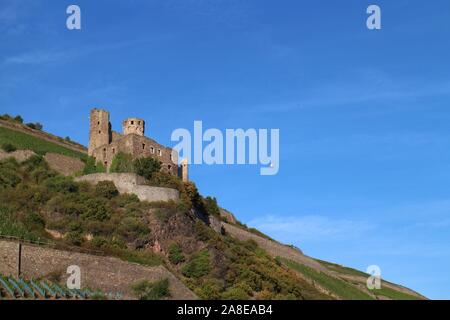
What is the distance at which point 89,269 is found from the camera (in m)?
45.9

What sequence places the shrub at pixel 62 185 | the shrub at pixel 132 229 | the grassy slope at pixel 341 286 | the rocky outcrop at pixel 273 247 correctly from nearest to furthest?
the shrub at pixel 132 229 < the shrub at pixel 62 185 < the grassy slope at pixel 341 286 < the rocky outcrop at pixel 273 247

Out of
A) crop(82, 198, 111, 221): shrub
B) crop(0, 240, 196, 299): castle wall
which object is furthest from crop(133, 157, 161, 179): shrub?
crop(0, 240, 196, 299): castle wall

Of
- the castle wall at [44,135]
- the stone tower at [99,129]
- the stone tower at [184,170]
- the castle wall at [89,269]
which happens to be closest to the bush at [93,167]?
the stone tower at [99,129]

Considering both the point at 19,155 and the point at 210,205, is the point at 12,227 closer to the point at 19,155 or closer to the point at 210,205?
the point at 19,155

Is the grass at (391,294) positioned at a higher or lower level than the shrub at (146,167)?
lower

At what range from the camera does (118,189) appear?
196 feet

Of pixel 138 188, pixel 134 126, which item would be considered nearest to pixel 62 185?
pixel 138 188

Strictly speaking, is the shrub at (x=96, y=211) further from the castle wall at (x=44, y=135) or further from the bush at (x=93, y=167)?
the castle wall at (x=44, y=135)

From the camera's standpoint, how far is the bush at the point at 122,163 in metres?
62.2

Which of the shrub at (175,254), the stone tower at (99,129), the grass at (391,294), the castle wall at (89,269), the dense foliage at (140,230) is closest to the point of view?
the castle wall at (89,269)

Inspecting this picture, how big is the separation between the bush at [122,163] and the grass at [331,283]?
52.1 ft

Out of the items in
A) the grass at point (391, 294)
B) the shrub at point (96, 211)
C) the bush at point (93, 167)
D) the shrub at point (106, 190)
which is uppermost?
the bush at point (93, 167)

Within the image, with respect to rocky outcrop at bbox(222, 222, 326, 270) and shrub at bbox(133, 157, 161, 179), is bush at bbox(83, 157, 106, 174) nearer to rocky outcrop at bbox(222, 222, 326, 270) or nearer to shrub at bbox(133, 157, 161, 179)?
shrub at bbox(133, 157, 161, 179)
